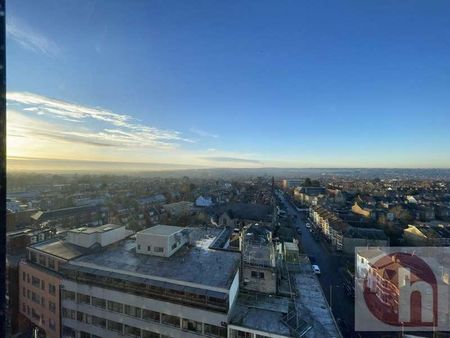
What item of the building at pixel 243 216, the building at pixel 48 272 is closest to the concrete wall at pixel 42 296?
the building at pixel 48 272

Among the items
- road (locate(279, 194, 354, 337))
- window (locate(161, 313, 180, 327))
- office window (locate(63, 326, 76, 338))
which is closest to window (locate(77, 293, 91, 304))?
office window (locate(63, 326, 76, 338))

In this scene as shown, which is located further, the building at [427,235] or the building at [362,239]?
the building at [362,239]

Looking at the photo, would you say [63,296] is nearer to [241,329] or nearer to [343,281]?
[241,329]

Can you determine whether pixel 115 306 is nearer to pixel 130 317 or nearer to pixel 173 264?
pixel 130 317

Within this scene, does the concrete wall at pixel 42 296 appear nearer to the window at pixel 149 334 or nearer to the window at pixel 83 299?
the window at pixel 83 299

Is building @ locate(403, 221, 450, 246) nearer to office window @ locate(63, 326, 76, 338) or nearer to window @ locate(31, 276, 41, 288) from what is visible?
office window @ locate(63, 326, 76, 338)

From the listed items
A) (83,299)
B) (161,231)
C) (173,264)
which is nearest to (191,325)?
(173,264)
